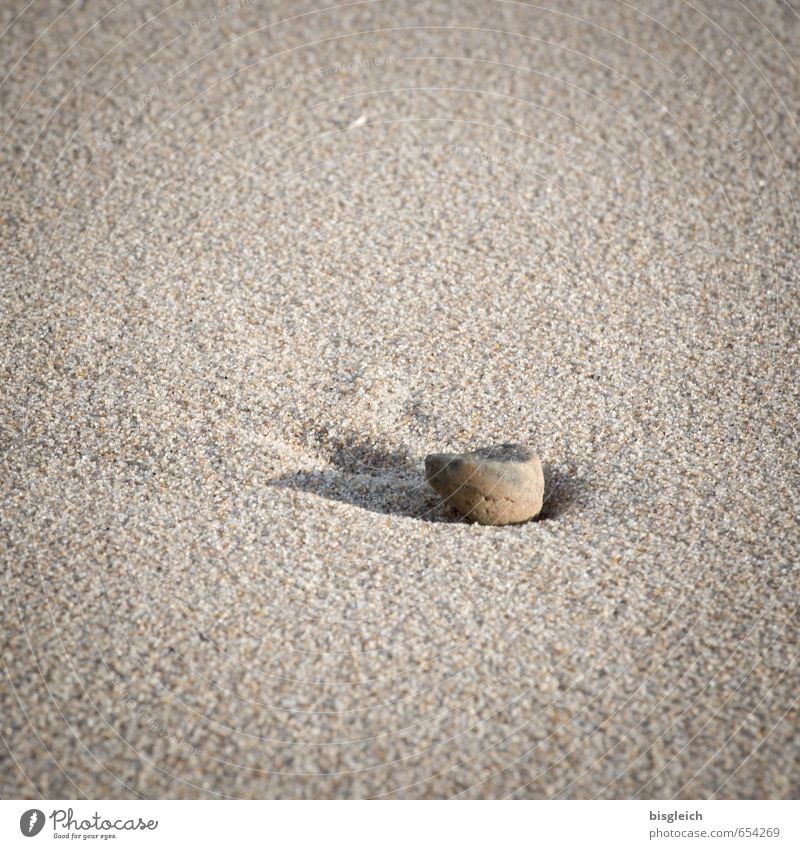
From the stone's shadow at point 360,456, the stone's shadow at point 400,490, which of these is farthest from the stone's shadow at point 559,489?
the stone's shadow at point 360,456

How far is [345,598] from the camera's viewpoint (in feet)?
9.18

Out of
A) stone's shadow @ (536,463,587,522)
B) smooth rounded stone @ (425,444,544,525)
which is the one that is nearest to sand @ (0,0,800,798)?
stone's shadow @ (536,463,587,522)

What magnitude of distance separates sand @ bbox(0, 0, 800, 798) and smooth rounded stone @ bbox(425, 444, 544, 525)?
119 millimetres

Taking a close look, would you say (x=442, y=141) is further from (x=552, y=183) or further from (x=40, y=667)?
(x=40, y=667)

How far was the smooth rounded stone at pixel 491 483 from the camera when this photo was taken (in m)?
3.04

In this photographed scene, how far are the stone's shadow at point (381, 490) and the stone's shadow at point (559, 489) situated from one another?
0.33 metres

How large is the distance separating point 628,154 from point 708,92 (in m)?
0.76

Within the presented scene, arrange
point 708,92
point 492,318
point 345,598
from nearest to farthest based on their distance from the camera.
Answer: point 345,598
point 492,318
point 708,92

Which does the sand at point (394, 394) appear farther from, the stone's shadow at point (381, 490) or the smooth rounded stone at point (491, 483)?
the smooth rounded stone at point (491, 483)

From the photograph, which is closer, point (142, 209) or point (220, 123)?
point (142, 209)

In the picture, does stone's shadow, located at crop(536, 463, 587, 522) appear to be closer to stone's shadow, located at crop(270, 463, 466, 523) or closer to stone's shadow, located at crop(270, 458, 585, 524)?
stone's shadow, located at crop(270, 458, 585, 524)
